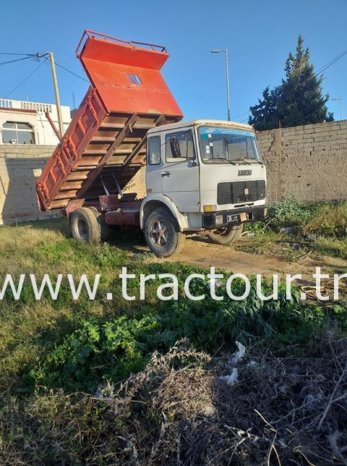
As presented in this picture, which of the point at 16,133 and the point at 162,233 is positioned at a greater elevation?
the point at 16,133

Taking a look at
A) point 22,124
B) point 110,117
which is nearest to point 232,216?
point 110,117

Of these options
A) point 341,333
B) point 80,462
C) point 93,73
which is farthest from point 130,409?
point 93,73

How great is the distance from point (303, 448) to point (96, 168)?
22.0 ft

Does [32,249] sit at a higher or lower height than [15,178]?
lower

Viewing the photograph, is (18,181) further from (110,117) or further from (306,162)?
(306,162)

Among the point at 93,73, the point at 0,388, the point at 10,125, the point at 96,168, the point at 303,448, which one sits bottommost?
the point at 0,388

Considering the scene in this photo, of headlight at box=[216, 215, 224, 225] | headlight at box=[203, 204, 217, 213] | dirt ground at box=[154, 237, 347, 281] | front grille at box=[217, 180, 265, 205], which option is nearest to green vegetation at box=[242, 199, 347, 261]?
dirt ground at box=[154, 237, 347, 281]

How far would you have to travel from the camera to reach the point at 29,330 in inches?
156

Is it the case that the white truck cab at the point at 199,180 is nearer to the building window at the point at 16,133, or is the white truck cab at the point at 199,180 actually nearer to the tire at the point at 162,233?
the tire at the point at 162,233

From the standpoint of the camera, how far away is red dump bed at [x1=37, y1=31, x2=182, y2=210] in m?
6.64

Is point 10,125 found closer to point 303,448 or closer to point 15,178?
point 15,178

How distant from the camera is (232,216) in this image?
614 cm

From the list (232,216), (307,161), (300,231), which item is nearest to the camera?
(232,216)

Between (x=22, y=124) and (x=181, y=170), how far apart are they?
21132 mm
